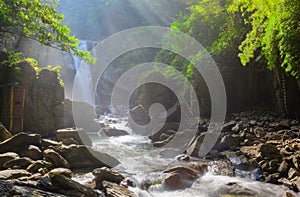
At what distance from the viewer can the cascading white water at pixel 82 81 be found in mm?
23941

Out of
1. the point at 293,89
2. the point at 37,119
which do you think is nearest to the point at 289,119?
the point at 293,89

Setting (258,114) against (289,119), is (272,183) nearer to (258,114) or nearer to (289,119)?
(289,119)

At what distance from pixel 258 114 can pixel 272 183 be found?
13.1 feet

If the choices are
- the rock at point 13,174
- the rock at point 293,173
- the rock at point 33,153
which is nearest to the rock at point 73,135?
the rock at point 33,153

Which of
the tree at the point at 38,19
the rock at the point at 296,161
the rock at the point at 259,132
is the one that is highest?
the tree at the point at 38,19

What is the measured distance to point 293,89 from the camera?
19.1 ft

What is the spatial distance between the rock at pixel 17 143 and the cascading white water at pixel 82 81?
1835 cm

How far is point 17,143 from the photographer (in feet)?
17.6

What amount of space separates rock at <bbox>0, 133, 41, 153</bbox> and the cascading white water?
60.2 feet

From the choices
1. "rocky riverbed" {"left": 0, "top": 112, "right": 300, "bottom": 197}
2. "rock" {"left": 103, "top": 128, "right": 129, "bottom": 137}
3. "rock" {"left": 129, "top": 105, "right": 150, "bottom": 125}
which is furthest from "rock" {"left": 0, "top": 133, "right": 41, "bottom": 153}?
"rock" {"left": 129, "top": 105, "right": 150, "bottom": 125}

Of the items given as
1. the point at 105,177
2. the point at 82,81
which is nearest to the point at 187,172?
the point at 105,177

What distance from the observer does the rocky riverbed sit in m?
3.67

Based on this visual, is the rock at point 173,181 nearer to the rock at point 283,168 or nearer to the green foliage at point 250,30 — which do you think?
the rock at point 283,168

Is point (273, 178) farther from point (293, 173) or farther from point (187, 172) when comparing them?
point (187, 172)
